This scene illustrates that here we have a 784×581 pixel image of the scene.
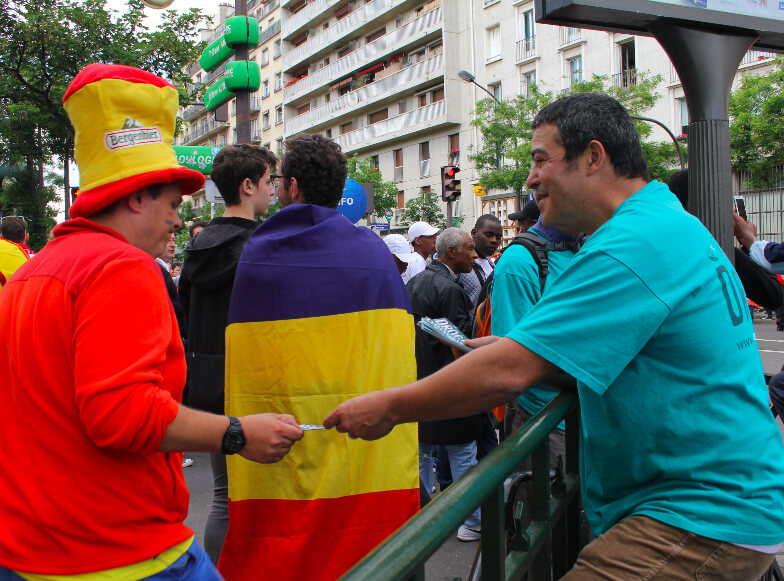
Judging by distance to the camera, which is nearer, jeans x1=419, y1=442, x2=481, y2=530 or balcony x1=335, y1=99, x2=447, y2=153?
jeans x1=419, y1=442, x2=481, y2=530

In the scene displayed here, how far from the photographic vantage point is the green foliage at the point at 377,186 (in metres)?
34.1

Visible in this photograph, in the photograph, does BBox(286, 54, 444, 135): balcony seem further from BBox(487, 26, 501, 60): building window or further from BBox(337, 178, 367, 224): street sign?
BBox(337, 178, 367, 224): street sign

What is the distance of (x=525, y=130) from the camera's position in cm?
2542

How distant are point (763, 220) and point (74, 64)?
2300 centimetres

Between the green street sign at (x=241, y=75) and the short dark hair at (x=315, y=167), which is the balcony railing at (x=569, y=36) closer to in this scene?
the green street sign at (x=241, y=75)

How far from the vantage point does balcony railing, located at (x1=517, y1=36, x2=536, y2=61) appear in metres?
30.6

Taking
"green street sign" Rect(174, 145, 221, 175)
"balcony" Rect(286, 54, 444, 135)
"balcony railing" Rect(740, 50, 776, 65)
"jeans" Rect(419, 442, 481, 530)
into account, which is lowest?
"jeans" Rect(419, 442, 481, 530)

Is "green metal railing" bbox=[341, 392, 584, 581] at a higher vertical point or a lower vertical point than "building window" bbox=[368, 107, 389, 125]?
lower

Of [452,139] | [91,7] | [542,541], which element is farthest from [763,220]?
[542,541]

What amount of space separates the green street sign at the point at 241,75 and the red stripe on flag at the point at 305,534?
6790 mm

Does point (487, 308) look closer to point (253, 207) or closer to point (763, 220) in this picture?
point (253, 207)

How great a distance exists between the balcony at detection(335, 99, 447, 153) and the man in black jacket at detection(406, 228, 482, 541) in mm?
30604

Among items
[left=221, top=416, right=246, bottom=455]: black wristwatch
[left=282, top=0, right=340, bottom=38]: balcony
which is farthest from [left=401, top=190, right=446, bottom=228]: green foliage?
[left=221, top=416, right=246, bottom=455]: black wristwatch

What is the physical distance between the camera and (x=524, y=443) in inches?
61.9
